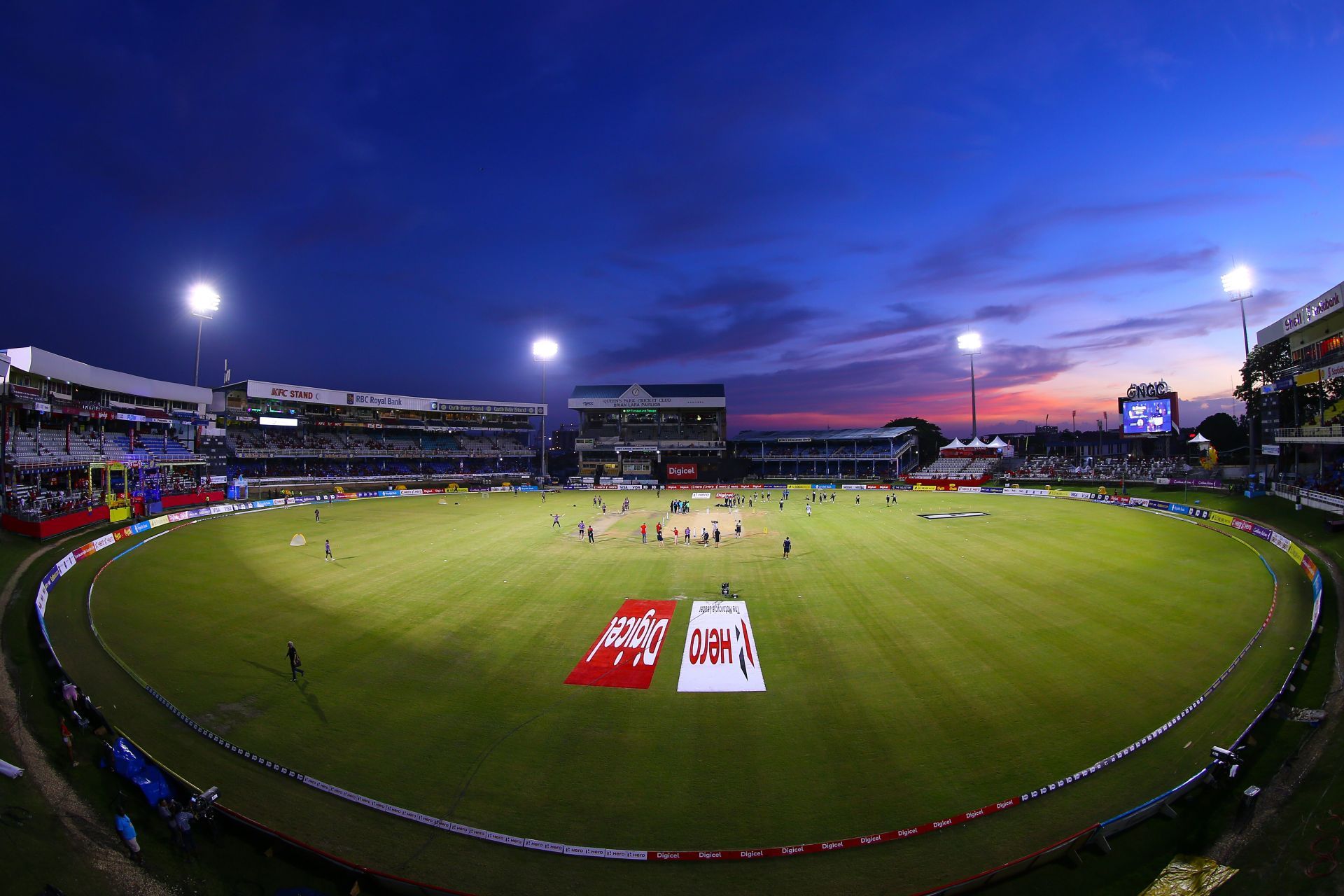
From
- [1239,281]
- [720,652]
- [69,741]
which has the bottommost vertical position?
[720,652]

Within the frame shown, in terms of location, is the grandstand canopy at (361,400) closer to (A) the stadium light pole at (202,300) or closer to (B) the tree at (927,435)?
(A) the stadium light pole at (202,300)

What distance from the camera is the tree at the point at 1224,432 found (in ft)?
286

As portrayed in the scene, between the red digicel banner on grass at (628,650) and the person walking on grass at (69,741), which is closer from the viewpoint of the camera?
the person walking on grass at (69,741)

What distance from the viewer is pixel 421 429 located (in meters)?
96.4

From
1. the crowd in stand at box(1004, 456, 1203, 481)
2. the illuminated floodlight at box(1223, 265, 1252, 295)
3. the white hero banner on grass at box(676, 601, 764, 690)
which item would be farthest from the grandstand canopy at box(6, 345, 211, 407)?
the crowd in stand at box(1004, 456, 1203, 481)

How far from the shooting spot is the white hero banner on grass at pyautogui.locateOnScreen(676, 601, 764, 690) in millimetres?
15680

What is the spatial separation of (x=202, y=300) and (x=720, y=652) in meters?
60.8

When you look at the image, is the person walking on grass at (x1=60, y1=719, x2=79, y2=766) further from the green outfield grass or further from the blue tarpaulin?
the green outfield grass

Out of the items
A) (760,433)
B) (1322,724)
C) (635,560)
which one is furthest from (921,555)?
(760,433)

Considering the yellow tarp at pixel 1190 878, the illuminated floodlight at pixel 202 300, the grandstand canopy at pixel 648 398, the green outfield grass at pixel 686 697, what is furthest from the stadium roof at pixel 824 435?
the yellow tarp at pixel 1190 878

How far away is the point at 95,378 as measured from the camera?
4819 centimetres

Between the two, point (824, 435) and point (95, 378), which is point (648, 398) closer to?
point (824, 435)

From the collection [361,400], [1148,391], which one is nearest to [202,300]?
[361,400]

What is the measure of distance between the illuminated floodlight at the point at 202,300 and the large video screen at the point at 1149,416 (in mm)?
92268
